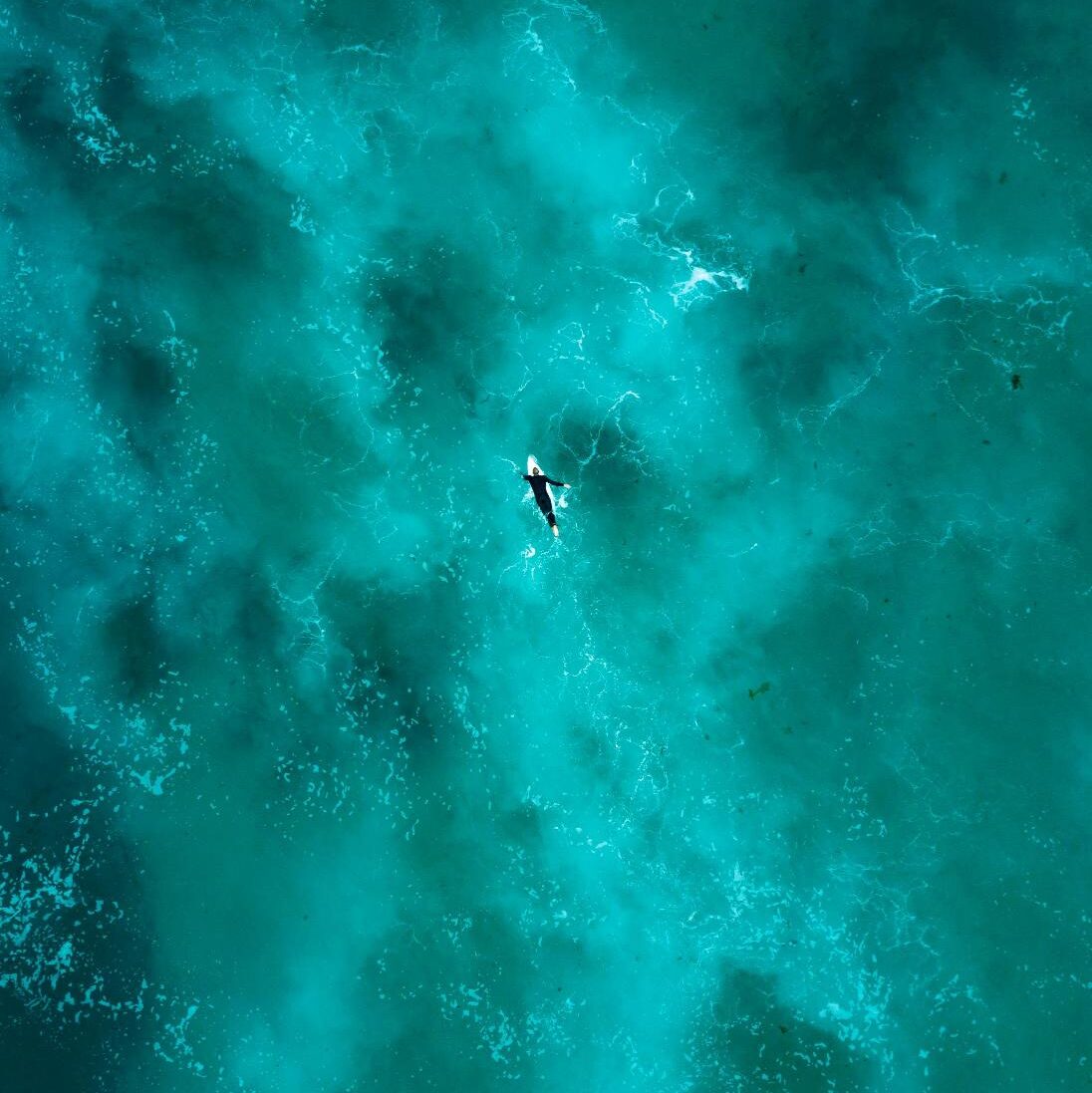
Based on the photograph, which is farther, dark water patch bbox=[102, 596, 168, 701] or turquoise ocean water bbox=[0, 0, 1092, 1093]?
dark water patch bbox=[102, 596, 168, 701]

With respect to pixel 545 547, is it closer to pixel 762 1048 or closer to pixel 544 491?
pixel 544 491

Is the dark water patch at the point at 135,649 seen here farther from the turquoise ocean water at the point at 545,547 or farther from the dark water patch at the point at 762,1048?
the dark water patch at the point at 762,1048

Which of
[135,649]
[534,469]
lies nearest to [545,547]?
[534,469]

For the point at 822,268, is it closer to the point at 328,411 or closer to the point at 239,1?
the point at 328,411

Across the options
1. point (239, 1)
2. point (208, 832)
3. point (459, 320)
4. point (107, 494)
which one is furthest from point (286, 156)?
point (208, 832)

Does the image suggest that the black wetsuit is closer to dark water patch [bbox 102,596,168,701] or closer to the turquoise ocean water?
the turquoise ocean water

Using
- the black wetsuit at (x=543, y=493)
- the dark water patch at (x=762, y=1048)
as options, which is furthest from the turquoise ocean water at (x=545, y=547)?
the black wetsuit at (x=543, y=493)

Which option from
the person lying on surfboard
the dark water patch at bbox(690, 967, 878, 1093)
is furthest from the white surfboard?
the dark water patch at bbox(690, 967, 878, 1093)
